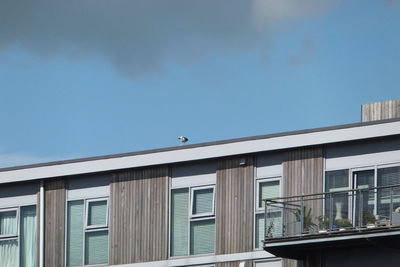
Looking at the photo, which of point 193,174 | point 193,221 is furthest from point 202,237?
point 193,174

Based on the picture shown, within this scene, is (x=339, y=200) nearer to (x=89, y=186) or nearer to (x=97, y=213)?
(x=97, y=213)

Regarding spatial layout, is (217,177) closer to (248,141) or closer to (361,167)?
(248,141)

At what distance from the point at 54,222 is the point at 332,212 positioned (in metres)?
10.6

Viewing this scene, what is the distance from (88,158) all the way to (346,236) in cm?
1011

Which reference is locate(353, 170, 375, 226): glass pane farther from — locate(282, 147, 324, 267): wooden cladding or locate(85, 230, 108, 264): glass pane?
locate(85, 230, 108, 264): glass pane

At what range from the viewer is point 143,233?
157ft

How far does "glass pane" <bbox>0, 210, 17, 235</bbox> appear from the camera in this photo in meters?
50.6

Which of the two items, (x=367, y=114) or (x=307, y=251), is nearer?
(x=307, y=251)

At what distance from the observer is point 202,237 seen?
4694cm

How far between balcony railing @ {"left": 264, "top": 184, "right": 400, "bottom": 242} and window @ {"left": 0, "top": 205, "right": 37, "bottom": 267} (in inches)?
370

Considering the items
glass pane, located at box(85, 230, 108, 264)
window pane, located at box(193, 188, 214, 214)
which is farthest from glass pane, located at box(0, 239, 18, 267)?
window pane, located at box(193, 188, 214, 214)

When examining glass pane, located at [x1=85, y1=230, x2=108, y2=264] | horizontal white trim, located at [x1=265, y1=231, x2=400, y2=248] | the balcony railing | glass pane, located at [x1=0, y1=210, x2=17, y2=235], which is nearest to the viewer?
horizontal white trim, located at [x1=265, y1=231, x2=400, y2=248]

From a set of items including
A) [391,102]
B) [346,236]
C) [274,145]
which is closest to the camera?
[346,236]

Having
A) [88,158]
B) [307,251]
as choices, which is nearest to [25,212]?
[88,158]
